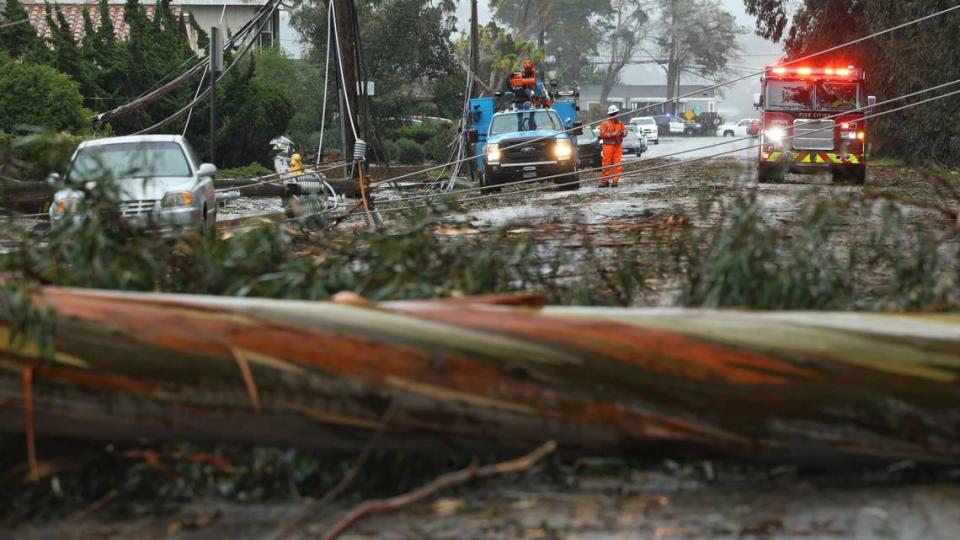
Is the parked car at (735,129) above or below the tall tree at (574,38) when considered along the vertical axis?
below

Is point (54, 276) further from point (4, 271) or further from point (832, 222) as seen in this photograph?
point (832, 222)

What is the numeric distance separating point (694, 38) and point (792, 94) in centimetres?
11389

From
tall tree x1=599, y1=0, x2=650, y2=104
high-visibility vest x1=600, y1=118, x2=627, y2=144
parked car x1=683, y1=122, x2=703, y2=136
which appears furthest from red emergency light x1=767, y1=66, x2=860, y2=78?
tall tree x1=599, y1=0, x2=650, y2=104

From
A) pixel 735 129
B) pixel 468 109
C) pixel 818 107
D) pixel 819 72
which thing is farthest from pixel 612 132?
pixel 735 129

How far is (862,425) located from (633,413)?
0.77 m

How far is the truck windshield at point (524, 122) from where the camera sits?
28.6 metres

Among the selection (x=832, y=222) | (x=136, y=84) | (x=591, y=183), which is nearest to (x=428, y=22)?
(x=136, y=84)

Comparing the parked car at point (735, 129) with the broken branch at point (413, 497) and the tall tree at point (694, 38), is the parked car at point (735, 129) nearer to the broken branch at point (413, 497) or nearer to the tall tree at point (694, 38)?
the tall tree at point (694, 38)

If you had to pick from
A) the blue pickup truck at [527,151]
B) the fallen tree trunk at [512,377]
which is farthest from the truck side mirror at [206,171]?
the fallen tree trunk at [512,377]

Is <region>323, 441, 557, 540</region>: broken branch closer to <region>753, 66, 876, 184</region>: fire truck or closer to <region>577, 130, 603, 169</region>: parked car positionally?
<region>753, 66, 876, 184</region>: fire truck

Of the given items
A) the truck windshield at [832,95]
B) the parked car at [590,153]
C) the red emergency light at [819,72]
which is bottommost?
the parked car at [590,153]

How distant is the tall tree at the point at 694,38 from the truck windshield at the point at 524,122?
358 feet

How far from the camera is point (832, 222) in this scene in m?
5.88

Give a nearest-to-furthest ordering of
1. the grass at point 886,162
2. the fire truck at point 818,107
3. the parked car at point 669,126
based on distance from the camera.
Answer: the fire truck at point 818,107 < the grass at point 886,162 < the parked car at point 669,126
